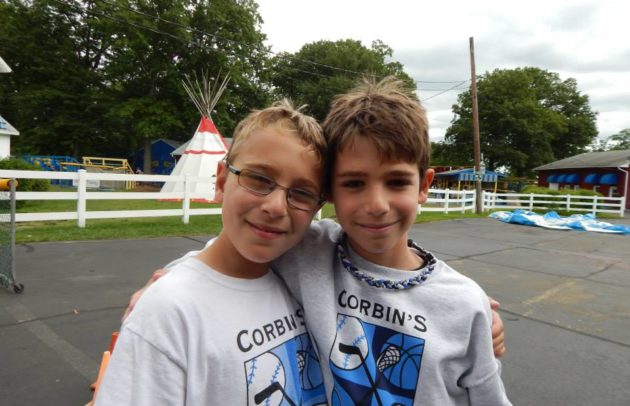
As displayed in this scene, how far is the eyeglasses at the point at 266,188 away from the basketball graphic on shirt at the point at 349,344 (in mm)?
A: 383

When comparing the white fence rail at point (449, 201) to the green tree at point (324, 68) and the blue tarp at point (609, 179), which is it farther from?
the green tree at point (324, 68)

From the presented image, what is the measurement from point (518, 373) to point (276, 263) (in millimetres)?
2503

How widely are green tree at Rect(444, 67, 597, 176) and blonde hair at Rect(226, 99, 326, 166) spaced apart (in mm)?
47637

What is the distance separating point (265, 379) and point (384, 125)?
32.2 inches

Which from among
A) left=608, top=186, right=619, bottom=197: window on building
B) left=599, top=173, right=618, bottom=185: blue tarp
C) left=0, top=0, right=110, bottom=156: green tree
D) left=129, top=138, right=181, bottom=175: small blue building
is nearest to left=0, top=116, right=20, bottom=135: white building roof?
left=0, top=0, right=110, bottom=156: green tree

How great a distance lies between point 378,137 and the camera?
1.29 metres

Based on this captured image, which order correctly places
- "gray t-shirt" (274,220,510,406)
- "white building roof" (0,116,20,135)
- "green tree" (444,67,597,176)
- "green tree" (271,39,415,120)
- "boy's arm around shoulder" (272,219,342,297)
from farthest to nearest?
"green tree" (444,67,597,176)
"green tree" (271,39,415,120)
"white building roof" (0,116,20,135)
"boy's arm around shoulder" (272,219,342,297)
"gray t-shirt" (274,220,510,406)

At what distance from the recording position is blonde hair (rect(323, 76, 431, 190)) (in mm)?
1293

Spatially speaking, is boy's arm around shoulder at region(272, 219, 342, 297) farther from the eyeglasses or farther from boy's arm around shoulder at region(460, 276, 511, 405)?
boy's arm around shoulder at region(460, 276, 511, 405)

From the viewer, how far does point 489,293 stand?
514 cm

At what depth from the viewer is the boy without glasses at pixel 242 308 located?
3.24 ft

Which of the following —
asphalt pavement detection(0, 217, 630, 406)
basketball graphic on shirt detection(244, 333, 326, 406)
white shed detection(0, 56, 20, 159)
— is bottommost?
asphalt pavement detection(0, 217, 630, 406)

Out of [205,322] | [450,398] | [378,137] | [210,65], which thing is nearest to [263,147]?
[378,137]

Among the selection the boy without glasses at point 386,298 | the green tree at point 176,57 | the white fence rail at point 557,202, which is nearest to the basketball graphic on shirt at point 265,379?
the boy without glasses at point 386,298
